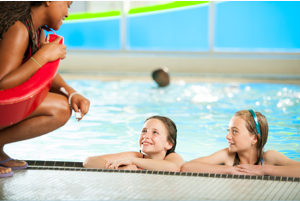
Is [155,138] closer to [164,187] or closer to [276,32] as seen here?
[164,187]

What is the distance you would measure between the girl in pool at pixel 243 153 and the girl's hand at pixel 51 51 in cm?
117

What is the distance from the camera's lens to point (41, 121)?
311cm

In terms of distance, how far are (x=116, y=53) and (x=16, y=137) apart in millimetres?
9574

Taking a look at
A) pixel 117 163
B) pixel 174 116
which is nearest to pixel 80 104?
pixel 117 163

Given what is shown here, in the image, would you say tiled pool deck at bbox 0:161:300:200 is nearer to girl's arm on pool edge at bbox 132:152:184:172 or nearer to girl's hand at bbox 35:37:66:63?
girl's arm on pool edge at bbox 132:152:184:172

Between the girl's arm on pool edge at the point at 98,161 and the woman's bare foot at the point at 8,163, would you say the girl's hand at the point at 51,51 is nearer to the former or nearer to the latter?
the woman's bare foot at the point at 8,163

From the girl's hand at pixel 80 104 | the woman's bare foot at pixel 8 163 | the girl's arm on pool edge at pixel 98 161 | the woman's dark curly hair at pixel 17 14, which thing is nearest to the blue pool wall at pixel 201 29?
the girl's arm on pool edge at pixel 98 161

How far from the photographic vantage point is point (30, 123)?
10.2 feet

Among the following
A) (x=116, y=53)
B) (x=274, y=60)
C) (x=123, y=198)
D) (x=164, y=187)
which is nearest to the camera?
(x=123, y=198)

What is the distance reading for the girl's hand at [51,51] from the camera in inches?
114

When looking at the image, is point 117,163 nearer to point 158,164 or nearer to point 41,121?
point 158,164

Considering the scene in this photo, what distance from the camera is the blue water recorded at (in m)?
5.09

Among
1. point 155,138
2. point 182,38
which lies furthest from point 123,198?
point 182,38

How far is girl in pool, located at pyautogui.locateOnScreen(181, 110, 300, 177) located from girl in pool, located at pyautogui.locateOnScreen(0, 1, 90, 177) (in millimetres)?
968
